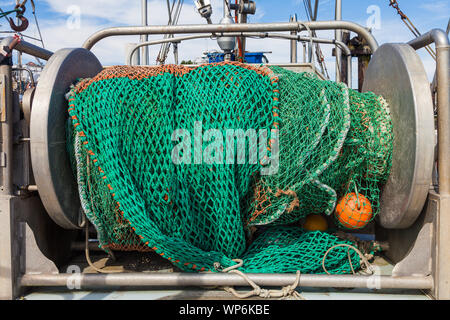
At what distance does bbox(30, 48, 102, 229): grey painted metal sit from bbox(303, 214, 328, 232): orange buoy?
153 cm

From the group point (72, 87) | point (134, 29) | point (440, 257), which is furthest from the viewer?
point (134, 29)

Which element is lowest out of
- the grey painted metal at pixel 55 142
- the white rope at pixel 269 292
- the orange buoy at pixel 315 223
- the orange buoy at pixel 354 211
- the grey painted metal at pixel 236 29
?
the white rope at pixel 269 292

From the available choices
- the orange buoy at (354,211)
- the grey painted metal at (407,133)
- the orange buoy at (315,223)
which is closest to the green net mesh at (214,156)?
the orange buoy at (354,211)

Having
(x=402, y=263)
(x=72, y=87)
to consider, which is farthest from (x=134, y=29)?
(x=402, y=263)

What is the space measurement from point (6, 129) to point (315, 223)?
6.58 feet

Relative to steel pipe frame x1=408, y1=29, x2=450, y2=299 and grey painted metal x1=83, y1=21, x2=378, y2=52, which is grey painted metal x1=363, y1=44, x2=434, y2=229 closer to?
steel pipe frame x1=408, y1=29, x2=450, y2=299

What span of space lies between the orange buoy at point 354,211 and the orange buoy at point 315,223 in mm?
189

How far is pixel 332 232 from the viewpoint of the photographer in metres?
2.61

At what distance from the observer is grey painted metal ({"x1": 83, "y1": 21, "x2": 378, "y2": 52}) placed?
A: 117 inches

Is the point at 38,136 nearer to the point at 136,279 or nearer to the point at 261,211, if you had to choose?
the point at 136,279

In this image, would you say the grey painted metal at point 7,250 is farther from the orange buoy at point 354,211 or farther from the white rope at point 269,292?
the orange buoy at point 354,211

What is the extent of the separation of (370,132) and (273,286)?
3.68 ft

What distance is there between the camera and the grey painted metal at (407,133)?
2018 mm

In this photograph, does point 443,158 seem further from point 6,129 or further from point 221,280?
point 6,129
